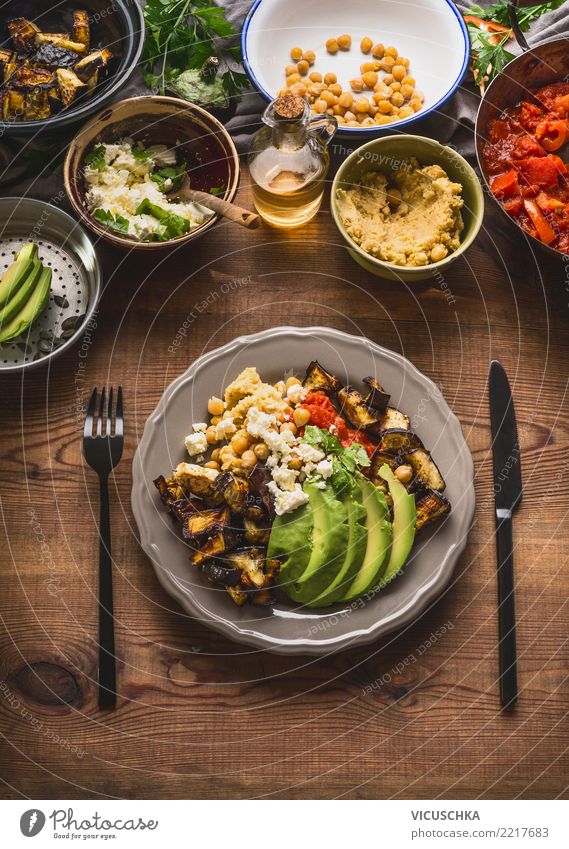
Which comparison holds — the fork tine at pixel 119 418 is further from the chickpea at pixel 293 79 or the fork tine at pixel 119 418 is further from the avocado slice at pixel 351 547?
the chickpea at pixel 293 79

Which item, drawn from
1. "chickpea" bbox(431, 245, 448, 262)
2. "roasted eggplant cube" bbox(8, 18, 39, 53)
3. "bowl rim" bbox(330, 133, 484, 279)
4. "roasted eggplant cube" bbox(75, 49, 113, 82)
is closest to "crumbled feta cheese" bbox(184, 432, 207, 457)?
"bowl rim" bbox(330, 133, 484, 279)

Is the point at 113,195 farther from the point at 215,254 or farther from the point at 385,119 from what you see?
the point at 385,119

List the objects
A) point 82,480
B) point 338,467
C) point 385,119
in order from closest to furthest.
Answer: point 338,467 → point 82,480 → point 385,119

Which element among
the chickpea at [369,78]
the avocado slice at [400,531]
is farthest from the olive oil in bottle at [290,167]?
the avocado slice at [400,531]

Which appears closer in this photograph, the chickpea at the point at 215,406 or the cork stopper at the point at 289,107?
the cork stopper at the point at 289,107

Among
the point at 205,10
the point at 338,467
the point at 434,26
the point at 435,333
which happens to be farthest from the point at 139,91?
the point at 338,467

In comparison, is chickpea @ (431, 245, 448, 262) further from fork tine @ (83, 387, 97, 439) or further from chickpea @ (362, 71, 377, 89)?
fork tine @ (83, 387, 97, 439)

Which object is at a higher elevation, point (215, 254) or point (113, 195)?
point (113, 195)
